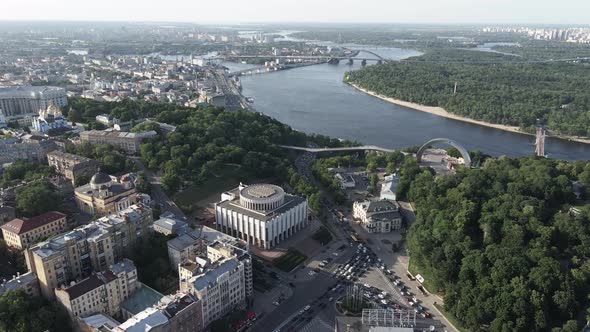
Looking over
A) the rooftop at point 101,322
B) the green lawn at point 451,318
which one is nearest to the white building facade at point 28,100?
the rooftop at point 101,322

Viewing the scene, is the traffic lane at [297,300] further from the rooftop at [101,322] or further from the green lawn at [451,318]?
the rooftop at [101,322]

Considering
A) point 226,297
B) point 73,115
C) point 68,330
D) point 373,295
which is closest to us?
point 68,330

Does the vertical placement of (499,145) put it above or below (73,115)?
below

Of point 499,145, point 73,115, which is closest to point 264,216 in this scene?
point 73,115

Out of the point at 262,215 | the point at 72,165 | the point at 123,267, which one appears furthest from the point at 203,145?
the point at 123,267

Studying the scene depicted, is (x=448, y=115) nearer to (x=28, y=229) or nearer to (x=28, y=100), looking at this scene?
(x=28, y=100)

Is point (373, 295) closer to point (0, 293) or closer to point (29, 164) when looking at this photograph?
point (0, 293)
